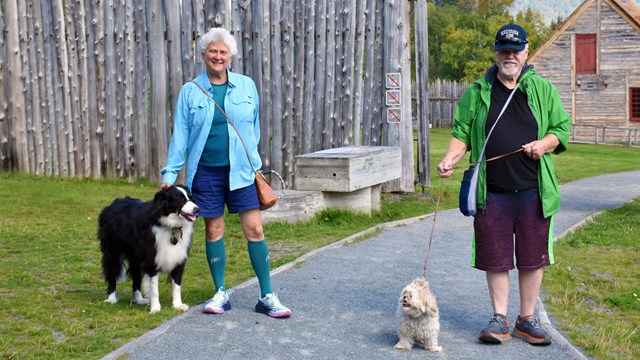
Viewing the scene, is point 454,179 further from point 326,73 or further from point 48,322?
point 48,322

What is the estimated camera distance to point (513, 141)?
255 inches

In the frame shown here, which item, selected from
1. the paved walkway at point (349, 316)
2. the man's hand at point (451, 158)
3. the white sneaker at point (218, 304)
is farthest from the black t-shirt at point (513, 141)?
the white sneaker at point (218, 304)

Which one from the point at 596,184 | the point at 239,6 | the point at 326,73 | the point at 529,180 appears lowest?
the point at 596,184

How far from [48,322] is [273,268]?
261cm

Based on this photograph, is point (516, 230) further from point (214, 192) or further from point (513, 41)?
point (214, 192)

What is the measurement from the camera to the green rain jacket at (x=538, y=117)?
6449mm

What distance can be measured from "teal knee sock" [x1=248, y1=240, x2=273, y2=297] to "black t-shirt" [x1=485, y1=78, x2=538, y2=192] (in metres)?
1.82

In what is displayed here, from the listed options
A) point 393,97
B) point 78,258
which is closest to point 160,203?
point 78,258

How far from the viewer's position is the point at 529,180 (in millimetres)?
6480

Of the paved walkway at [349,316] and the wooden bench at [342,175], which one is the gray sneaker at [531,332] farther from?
the wooden bench at [342,175]

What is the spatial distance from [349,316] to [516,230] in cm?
143

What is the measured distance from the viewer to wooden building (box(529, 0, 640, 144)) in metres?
36.4

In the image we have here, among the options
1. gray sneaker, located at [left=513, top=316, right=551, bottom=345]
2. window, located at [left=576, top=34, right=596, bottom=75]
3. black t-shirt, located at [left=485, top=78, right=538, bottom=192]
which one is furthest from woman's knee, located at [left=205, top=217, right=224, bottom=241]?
window, located at [left=576, top=34, right=596, bottom=75]

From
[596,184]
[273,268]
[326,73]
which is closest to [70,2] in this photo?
[326,73]
